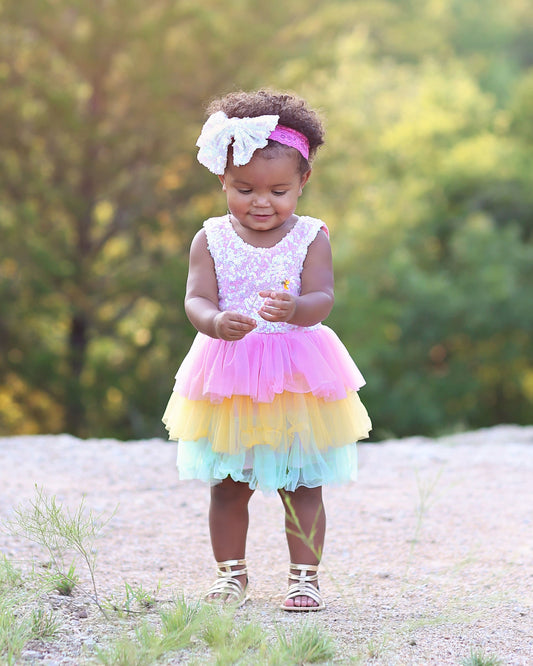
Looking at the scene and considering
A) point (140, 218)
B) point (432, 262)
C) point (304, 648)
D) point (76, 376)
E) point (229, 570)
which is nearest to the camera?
point (304, 648)

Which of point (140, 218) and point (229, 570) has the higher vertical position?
point (140, 218)

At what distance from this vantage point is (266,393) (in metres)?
2.78

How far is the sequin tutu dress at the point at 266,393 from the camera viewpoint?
9.20 ft

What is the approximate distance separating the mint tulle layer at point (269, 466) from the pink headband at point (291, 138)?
932 mm

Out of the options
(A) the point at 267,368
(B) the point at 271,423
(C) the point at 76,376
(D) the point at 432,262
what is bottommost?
(B) the point at 271,423

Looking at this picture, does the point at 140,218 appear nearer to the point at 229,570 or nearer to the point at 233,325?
the point at 229,570

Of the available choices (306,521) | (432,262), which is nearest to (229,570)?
(306,521)

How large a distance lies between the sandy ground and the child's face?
3.63ft

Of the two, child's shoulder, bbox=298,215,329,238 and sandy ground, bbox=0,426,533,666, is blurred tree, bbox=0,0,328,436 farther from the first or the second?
child's shoulder, bbox=298,215,329,238

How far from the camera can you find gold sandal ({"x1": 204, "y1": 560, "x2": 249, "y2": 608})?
2934 millimetres

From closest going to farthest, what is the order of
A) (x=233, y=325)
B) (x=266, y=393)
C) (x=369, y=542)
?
(x=233, y=325), (x=266, y=393), (x=369, y=542)

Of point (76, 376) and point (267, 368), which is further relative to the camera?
point (76, 376)

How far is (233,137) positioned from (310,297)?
554 millimetres

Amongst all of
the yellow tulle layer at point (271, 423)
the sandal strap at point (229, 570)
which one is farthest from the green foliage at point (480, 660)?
the sandal strap at point (229, 570)
